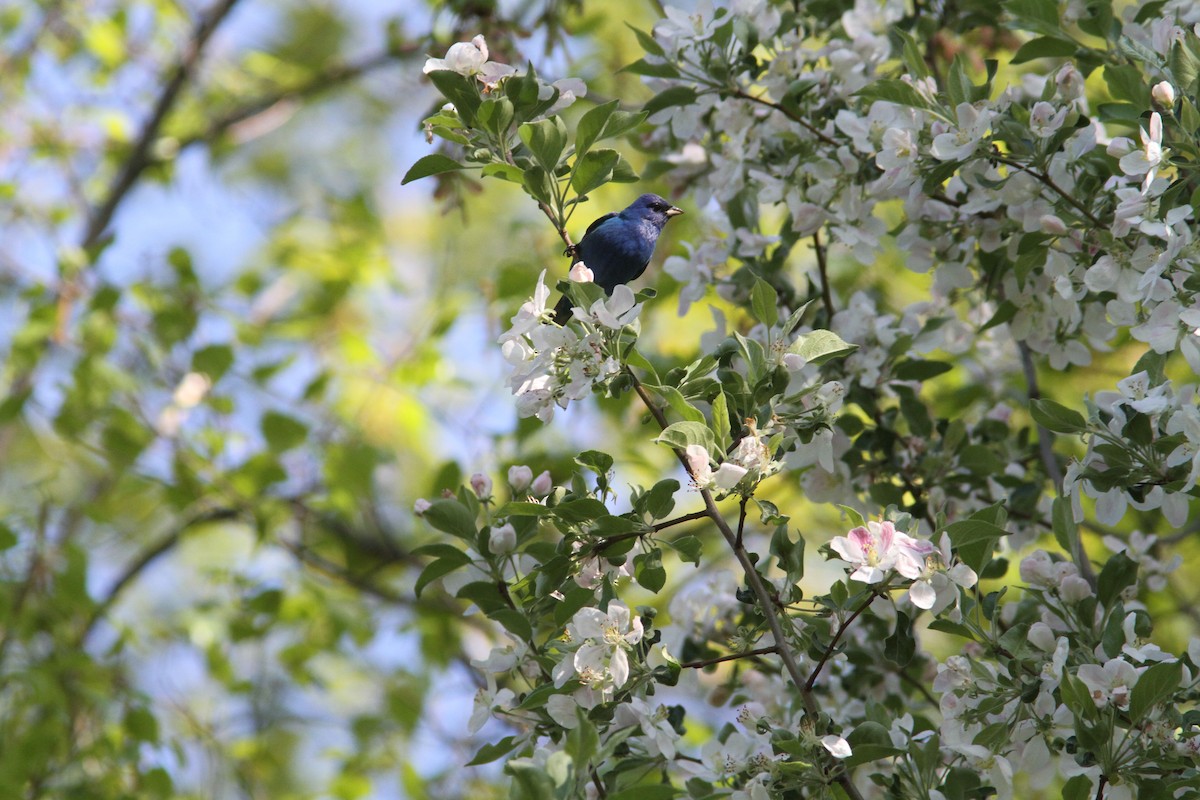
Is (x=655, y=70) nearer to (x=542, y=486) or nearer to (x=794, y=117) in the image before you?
(x=794, y=117)

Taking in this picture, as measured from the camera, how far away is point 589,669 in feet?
5.30

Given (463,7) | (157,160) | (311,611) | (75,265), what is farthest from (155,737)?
(157,160)

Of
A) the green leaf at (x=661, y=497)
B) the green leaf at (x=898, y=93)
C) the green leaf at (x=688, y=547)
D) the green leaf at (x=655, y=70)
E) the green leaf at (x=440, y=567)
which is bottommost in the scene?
the green leaf at (x=688, y=547)

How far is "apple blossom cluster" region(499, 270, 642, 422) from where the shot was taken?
1.57 metres

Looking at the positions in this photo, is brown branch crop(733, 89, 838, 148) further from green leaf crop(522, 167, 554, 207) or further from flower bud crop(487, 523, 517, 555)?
flower bud crop(487, 523, 517, 555)

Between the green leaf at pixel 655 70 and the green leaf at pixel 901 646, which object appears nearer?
the green leaf at pixel 901 646

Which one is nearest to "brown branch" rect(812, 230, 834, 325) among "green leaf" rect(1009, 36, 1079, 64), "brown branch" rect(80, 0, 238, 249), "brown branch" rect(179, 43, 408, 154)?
"green leaf" rect(1009, 36, 1079, 64)

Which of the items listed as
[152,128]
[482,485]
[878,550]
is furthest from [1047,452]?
[152,128]

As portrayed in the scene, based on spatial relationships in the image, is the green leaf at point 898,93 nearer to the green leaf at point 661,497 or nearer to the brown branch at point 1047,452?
the brown branch at point 1047,452

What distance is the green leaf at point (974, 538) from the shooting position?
158 centimetres

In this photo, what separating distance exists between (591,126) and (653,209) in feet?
4.63

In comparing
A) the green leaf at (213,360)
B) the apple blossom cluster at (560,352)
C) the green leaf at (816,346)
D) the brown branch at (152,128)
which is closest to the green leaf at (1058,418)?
the green leaf at (816,346)

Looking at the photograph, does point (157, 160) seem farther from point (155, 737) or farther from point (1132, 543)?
point (1132, 543)

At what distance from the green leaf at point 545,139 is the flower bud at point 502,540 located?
0.57 m
